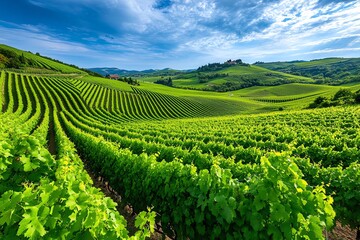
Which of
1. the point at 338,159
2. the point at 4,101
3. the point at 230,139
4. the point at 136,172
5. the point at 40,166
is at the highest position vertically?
the point at 40,166

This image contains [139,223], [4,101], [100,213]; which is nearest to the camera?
[100,213]

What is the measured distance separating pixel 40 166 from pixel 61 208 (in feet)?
12.4

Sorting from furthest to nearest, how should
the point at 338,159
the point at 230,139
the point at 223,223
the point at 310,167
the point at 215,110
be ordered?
the point at 215,110 → the point at 230,139 → the point at 338,159 → the point at 310,167 → the point at 223,223

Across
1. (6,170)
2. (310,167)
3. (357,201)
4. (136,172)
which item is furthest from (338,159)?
(6,170)

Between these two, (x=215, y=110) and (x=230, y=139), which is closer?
(x=230, y=139)

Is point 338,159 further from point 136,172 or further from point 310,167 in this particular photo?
point 136,172

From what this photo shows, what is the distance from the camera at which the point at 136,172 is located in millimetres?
8953

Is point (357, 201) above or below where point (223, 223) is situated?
below

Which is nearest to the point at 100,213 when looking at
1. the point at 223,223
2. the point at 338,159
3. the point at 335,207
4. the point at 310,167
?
the point at 223,223

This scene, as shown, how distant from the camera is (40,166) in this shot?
6934 millimetres

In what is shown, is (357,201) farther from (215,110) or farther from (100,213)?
(215,110)

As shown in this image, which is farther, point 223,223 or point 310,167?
point 310,167

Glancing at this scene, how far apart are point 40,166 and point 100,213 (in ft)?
14.1

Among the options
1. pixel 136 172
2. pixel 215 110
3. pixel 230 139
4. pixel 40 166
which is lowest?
pixel 215 110
